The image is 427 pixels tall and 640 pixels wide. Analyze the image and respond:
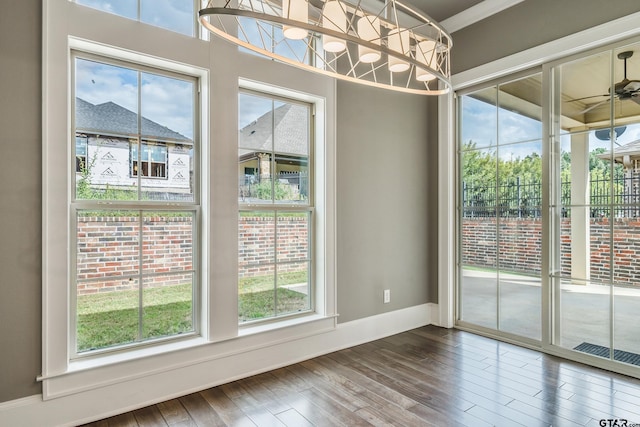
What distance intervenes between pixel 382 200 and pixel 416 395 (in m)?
1.79

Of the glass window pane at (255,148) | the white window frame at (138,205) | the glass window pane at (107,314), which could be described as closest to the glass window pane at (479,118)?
the glass window pane at (255,148)

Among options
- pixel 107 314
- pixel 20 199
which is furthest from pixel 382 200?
pixel 20 199

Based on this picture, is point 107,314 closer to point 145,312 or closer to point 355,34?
point 145,312

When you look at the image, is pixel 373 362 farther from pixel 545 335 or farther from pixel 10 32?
pixel 10 32

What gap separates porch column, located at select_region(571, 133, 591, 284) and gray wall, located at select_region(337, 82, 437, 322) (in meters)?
1.28

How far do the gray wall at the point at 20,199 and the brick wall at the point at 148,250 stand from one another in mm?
261

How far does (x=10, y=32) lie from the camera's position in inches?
77.3

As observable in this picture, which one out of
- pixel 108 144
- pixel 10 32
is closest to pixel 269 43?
pixel 108 144

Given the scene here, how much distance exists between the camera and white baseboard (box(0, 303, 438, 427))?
2027 millimetres

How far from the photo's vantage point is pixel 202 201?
2629mm

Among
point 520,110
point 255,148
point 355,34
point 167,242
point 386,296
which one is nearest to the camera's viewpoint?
point 355,34

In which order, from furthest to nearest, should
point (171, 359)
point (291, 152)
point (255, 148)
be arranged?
point (291, 152) < point (255, 148) < point (171, 359)

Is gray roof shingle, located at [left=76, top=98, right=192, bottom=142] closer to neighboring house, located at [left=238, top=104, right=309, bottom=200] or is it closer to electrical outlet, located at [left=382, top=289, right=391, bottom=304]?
neighboring house, located at [left=238, top=104, right=309, bottom=200]

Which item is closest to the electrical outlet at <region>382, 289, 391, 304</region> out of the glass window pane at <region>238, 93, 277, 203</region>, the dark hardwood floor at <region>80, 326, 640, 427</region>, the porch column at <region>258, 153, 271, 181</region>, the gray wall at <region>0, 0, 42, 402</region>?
the dark hardwood floor at <region>80, 326, 640, 427</region>
